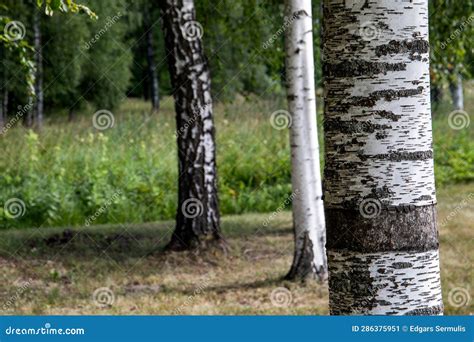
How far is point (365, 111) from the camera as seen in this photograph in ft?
8.21

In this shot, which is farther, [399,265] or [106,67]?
[106,67]
